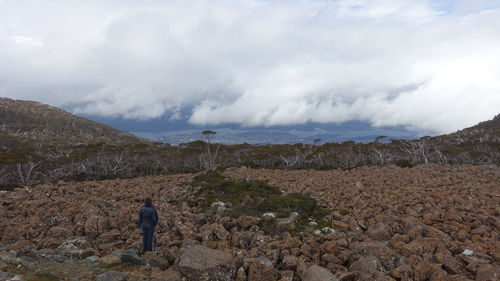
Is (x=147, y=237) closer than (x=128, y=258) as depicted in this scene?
No

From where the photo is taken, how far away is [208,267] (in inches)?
291

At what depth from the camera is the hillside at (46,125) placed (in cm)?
10088

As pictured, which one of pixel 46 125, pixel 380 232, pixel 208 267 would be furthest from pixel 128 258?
pixel 46 125

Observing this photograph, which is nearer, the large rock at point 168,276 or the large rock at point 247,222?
the large rock at point 168,276

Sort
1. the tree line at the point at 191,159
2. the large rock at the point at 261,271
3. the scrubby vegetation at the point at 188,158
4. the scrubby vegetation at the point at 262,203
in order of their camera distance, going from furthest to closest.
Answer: the tree line at the point at 191,159
the scrubby vegetation at the point at 188,158
the scrubby vegetation at the point at 262,203
the large rock at the point at 261,271

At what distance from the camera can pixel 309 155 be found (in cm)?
5191

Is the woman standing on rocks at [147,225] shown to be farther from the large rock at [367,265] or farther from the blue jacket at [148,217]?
the large rock at [367,265]

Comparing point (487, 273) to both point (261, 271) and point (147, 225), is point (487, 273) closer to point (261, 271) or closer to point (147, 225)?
point (261, 271)

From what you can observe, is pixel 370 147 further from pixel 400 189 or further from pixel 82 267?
pixel 82 267

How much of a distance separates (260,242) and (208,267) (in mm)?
2271

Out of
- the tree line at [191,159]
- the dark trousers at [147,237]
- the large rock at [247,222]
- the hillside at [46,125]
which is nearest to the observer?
the dark trousers at [147,237]

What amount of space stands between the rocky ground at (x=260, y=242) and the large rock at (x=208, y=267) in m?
0.02

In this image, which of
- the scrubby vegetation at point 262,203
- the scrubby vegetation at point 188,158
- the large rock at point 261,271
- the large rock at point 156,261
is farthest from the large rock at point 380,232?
the scrubby vegetation at point 188,158

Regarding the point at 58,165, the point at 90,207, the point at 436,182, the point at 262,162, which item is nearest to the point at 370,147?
the point at 262,162
